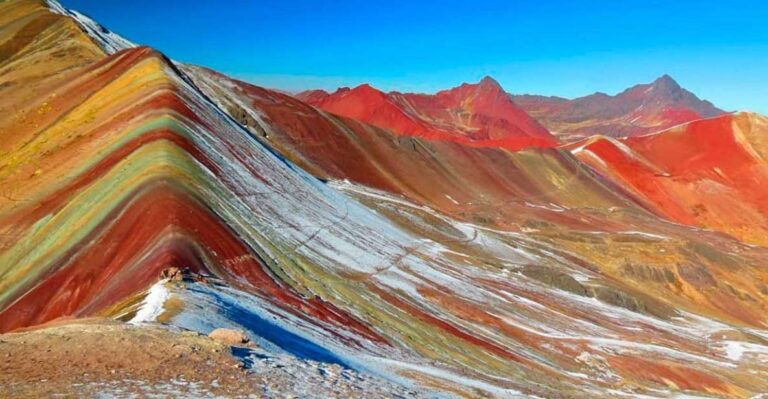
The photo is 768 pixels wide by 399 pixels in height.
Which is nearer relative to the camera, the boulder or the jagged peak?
the boulder

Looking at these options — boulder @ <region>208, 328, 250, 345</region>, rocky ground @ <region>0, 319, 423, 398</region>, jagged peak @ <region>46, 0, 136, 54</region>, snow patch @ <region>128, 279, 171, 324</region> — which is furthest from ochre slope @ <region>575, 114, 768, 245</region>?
rocky ground @ <region>0, 319, 423, 398</region>

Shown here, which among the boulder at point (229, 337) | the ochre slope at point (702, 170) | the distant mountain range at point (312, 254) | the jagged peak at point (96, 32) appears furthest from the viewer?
the ochre slope at point (702, 170)

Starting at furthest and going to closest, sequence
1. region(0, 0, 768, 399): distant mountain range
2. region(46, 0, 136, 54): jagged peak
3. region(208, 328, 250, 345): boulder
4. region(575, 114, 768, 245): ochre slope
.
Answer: region(575, 114, 768, 245): ochre slope → region(46, 0, 136, 54): jagged peak → region(0, 0, 768, 399): distant mountain range → region(208, 328, 250, 345): boulder

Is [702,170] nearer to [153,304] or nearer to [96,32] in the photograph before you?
[96,32]

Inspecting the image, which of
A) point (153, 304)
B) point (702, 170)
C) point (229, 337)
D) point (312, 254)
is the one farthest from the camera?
point (702, 170)

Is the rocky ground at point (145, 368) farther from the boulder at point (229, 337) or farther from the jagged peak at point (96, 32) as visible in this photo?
the jagged peak at point (96, 32)

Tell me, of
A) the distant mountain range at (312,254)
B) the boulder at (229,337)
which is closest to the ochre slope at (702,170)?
the distant mountain range at (312,254)

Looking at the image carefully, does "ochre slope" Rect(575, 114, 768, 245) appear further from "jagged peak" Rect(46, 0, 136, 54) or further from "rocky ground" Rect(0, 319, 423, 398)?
"rocky ground" Rect(0, 319, 423, 398)

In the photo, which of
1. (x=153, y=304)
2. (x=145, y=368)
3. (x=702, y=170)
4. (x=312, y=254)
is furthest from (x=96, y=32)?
(x=702, y=170)

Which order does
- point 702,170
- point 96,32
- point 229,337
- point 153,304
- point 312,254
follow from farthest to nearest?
point 702,170 < point 96,32 < point 312,254 < point 153,304 < point 229,337

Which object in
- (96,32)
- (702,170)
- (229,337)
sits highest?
(702,170)
